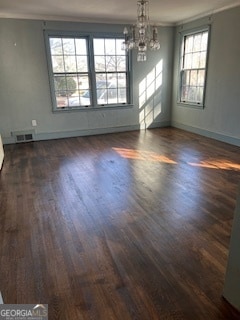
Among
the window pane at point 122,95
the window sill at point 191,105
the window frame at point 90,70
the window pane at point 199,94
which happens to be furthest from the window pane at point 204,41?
the window pane at point 122,95

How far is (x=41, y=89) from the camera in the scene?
18.0ft

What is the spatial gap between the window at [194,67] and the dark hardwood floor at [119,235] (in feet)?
7.34

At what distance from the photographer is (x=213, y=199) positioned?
9.24 ft

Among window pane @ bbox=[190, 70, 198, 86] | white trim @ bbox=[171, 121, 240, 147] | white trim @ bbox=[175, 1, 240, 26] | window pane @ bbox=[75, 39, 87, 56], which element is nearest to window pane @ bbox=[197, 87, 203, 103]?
window pane @ bbox=[190, 70, 198, 86]

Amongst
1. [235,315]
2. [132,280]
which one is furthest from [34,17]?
[235,315]

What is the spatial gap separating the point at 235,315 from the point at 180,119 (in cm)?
562

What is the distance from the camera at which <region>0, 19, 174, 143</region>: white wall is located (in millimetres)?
5086

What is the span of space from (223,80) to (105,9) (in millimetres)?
2749

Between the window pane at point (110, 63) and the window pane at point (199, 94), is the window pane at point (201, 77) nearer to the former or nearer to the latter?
the window pane at point (199, 94)

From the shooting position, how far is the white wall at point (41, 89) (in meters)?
5.09

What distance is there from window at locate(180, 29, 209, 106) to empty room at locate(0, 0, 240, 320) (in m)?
0.03

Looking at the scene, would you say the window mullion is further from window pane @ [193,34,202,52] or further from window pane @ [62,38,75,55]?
window pane @ [193,34,202,52]

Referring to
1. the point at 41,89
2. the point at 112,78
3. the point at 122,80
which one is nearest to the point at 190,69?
the point at 122,80

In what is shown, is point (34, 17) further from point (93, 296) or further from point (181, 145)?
point (93, 296)
